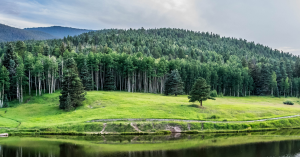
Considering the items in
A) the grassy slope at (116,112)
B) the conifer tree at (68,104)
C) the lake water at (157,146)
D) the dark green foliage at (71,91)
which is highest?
the dark green foliage at (71,91)

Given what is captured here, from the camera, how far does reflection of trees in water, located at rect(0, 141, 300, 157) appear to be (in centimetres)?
3391

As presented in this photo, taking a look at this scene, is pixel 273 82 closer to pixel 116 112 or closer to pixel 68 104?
pixel 116 112

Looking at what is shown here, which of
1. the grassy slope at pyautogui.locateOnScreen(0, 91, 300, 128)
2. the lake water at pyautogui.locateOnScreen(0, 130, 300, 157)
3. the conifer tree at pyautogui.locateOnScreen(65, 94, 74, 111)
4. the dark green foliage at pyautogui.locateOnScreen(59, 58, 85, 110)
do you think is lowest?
the lake water at pyautogui.locateOnScreen(0, 130, 300, 157)

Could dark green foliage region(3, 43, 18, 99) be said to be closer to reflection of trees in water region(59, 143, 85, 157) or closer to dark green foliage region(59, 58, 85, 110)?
dark green foliage region(59, 58, 85, 110)

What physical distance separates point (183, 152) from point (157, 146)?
5.31 metres

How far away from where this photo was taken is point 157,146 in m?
39.2

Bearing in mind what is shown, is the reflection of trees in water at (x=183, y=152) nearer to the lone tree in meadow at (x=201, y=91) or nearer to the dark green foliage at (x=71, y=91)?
the lone tree in meadow at (x=201, y=91)

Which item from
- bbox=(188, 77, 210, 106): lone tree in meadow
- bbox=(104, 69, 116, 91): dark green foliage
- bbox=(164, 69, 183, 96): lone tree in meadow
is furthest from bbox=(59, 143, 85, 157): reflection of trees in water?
bbox=(164, 69, 183, 96): lone tree in meadow

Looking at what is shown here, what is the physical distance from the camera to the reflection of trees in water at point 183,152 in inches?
1335

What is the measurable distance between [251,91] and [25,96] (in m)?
108

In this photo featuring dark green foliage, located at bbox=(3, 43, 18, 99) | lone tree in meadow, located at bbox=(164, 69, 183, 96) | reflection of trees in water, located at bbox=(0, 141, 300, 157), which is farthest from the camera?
lone tree in meadow, located at bbox=(164, 69, 183, 96)

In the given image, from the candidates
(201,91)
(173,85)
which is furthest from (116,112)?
(173,85)

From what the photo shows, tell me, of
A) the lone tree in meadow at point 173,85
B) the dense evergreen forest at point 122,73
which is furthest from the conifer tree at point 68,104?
the lone tree in meadow at point 173,85

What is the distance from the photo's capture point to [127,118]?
54625 millimetres
